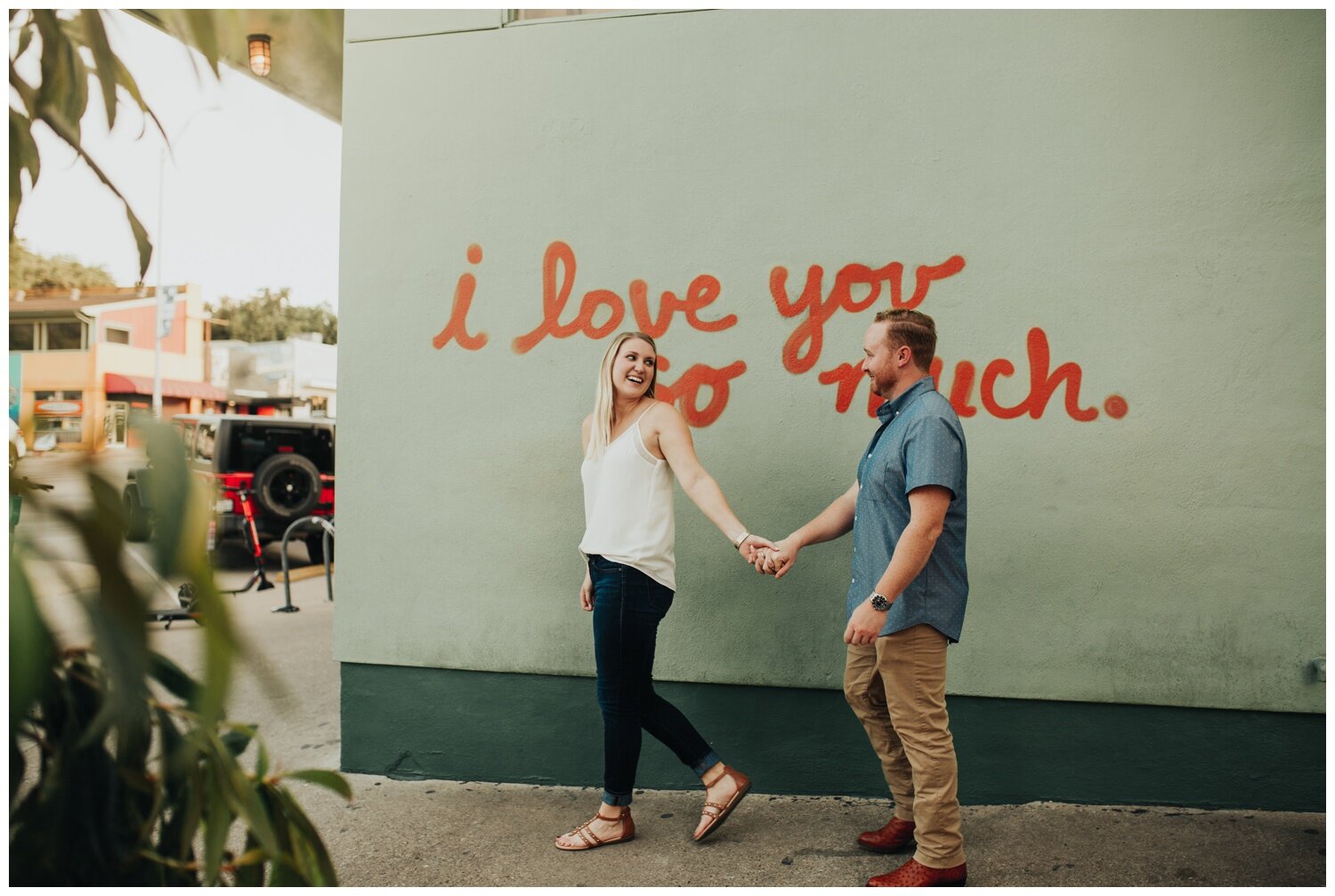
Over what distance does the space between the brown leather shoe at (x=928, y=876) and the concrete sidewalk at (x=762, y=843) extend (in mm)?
219

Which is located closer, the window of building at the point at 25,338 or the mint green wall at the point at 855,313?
the window of building at the point at 25,338

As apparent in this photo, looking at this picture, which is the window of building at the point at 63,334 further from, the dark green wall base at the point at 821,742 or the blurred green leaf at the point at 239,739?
the dark green wall base at the point at 821,742

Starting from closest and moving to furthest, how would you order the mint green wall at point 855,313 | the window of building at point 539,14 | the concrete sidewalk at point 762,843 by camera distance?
1. the concrete sidewalk at point 762,843
2. the mint green wall at point 855,313
3. the window of building at point 539,14

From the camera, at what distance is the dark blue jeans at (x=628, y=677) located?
3.25 metres

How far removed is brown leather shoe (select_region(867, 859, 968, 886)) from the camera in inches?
113

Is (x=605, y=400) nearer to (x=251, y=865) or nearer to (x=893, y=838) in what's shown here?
(x=893, y=838)

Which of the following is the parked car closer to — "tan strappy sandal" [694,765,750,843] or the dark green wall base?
the dark green wall base

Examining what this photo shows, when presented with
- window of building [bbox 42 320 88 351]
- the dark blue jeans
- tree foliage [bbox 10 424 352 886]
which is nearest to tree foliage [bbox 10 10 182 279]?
window of building [bbox 42 320 88 351]

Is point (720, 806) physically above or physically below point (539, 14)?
below

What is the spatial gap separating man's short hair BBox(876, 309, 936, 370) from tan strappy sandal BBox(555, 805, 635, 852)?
1.83 metres

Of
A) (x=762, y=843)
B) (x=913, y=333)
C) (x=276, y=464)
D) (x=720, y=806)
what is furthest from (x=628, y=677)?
(x=276, y=464)

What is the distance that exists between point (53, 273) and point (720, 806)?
2936 mm

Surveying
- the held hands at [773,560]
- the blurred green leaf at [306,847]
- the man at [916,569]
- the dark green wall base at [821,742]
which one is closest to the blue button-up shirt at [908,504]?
the man at [916,569]

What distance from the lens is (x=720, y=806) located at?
3.32m
